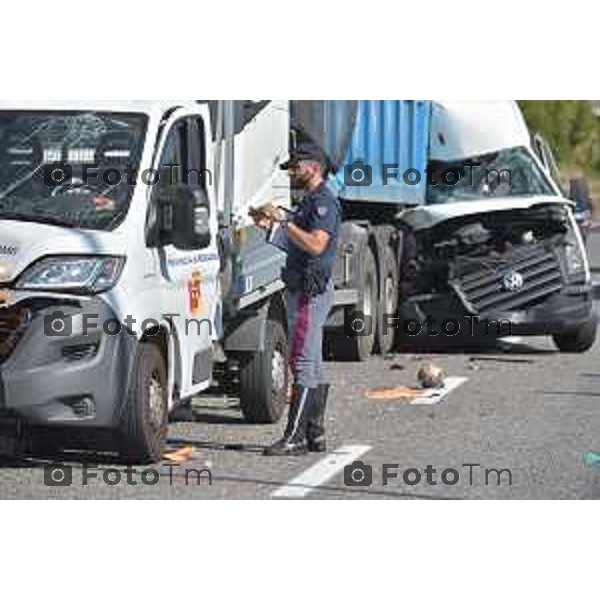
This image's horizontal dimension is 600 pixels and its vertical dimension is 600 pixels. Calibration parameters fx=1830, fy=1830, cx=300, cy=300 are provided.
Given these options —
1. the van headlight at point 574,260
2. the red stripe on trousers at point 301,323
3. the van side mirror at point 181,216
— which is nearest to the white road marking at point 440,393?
the van headlight at point 574,260

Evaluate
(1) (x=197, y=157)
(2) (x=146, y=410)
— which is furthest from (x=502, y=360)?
(2) (x=146, y=410)

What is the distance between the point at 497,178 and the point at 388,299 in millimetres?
1611

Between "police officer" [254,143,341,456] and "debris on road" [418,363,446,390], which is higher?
"police officer" [254,143,341,456]

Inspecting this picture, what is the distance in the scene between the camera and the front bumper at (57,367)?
32.7ft

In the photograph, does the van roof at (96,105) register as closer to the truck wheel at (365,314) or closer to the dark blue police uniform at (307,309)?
the dark blue police uniform at (307,309)

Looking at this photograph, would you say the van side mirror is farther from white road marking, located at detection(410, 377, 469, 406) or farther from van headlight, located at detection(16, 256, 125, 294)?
white road marking, located at detection(410, 377, 469, 406)

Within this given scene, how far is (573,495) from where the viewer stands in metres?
9.84

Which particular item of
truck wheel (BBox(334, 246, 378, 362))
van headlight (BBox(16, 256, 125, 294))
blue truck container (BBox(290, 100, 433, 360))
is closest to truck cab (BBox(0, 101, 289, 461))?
van headlight (BBox(16, 256, 125, 294))

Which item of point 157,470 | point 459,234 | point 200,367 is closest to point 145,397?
point 157,470

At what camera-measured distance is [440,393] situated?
1457 centimetres

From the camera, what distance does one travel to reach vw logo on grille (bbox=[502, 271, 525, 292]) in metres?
17.2

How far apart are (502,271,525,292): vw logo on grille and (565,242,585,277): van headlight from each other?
1.53 feet

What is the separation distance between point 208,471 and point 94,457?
814 mm

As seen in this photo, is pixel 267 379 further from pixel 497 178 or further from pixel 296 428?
pixel 497 178
